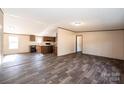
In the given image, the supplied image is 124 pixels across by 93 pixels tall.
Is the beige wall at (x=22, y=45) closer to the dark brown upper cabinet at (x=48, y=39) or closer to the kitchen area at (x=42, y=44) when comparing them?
the kitchen area at (x=42, y=44)

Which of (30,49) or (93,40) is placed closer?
(93,40)

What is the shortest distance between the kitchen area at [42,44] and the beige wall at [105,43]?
3515 millimetres

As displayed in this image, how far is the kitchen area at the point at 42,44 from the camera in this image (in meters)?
9.28

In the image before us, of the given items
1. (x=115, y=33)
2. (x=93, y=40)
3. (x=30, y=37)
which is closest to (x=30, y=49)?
(x=30, y=37)

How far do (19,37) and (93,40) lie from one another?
23.7ft

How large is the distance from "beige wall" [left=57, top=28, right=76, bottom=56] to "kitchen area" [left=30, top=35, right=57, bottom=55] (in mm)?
1766

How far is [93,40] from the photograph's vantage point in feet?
26.5

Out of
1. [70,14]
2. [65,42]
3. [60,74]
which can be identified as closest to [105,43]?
[65,42]

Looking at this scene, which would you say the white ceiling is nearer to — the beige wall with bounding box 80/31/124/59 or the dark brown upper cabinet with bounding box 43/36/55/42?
the beige wall with bounding box 80/31/124/59

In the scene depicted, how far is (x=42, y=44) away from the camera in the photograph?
32.1 ft

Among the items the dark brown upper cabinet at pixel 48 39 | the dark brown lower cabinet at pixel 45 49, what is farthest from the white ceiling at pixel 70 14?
the dark brown upper cabinet at pixel 48 39
